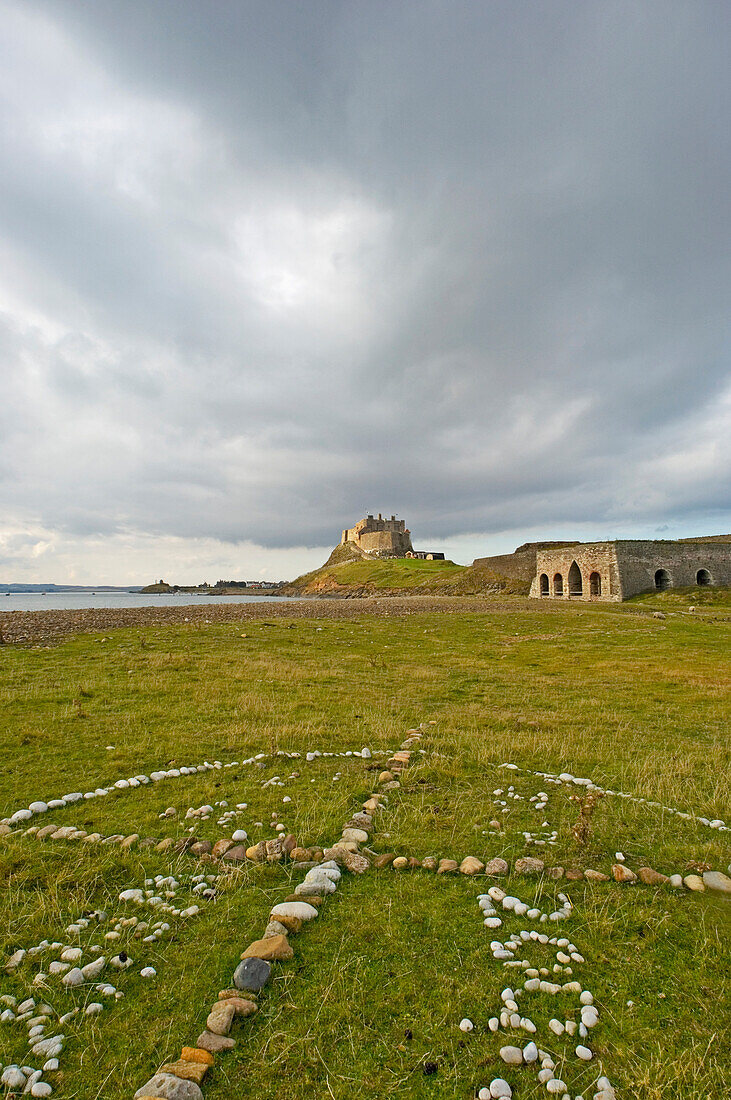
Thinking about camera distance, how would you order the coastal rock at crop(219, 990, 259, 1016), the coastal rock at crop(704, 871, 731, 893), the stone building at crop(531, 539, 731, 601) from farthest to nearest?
the stone building at crop(531, 539, 731, 601)
the coastal rock at crop(704, 871, 731, 893)
the coastal rock at crop(219, 990, 259, 1016)

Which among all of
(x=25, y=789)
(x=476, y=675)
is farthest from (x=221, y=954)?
(x=476, y=675)

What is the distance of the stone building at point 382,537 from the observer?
163 meters

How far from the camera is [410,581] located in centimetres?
10275

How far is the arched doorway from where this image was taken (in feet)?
205

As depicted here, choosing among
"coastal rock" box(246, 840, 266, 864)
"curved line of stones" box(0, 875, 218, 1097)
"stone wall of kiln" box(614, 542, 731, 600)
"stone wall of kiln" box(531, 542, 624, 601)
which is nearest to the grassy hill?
"stone wall of kiln" box(531, 542, 624, 601)

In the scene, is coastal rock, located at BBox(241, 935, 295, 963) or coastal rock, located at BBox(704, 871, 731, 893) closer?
coastal rock, located at BBox(241, 935, 295, 963)

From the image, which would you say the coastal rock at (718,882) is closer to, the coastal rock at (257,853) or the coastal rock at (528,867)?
the coastal rock at (528,867)

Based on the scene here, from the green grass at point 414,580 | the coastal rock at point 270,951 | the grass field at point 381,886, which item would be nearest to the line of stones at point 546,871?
the grass field at point 381,886

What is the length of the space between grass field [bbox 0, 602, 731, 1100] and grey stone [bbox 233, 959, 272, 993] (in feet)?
0.35

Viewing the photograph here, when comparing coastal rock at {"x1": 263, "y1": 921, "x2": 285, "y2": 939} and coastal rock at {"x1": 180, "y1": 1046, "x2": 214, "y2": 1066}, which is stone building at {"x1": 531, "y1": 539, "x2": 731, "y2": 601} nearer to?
coastal rock at {"x1": 263, "y1": 921, "x2": 285, "y2": 939}

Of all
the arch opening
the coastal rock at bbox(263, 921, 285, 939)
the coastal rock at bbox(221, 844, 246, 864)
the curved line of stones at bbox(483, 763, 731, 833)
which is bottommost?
the curved line of stones at bbox(483, 763, 731, 833)

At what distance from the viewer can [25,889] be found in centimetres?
513

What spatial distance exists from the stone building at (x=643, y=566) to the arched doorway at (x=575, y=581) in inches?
38.0

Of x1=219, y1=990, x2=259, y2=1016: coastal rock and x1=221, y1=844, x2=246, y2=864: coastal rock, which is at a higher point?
x1=219, y1=990, x2=259, y2=1016: coastal rock
